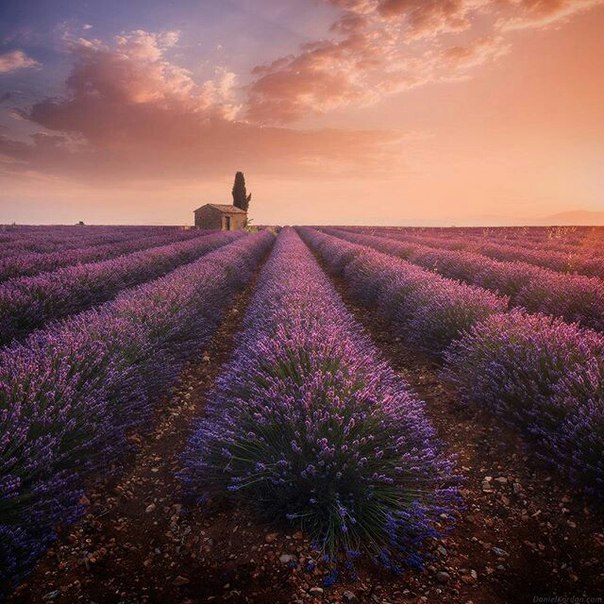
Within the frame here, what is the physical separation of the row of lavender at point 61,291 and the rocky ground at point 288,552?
3.33 meters

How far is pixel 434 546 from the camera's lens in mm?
2033

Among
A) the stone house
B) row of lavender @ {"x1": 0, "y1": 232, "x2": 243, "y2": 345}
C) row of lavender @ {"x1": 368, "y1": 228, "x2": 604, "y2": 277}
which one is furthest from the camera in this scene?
the stone house

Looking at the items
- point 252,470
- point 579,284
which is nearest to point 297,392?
point 252,470

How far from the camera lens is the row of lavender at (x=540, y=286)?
17.6ft

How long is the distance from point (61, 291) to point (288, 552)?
214 inches

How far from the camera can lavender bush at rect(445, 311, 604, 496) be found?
7.45 ft

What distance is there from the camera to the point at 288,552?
195 centimetres

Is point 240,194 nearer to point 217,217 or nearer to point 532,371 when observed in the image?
point 217,217

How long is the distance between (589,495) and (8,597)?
2957 mm

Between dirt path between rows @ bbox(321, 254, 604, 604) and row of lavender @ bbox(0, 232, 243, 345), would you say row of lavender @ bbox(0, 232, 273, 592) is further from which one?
dirt path between rows @ bbox(321, 254, 604, 604)

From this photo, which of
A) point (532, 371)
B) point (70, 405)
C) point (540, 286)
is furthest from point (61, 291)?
point (540, 286)

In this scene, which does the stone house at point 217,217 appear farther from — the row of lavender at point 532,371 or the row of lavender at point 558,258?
the row of lavender at point 532,371

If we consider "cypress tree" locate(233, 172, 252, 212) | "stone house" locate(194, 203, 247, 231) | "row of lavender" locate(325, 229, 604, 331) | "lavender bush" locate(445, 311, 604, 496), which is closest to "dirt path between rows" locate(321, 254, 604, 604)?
"lavender bush" locate(445, 311, 604, 496)

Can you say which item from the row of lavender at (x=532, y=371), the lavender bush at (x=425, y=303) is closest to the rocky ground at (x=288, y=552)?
the row of lavender at (x=532, y=371)
